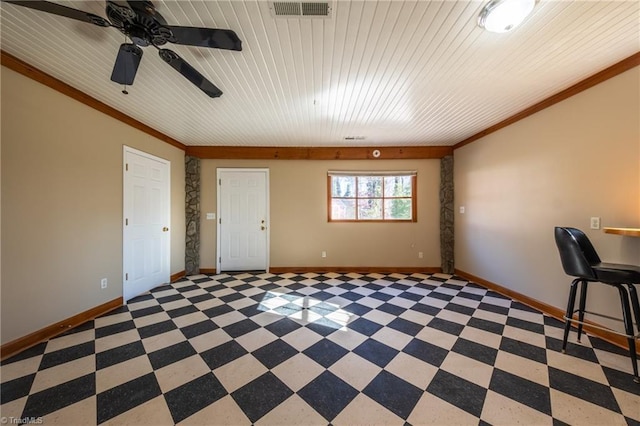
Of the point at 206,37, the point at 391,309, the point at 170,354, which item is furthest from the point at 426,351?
the point at 206,37

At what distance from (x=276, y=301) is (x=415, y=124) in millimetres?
3196

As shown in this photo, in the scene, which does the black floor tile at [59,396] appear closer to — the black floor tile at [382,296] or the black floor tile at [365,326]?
the black floor tile at [365,326]

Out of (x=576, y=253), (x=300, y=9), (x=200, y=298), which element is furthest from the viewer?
(x=200, y=298)

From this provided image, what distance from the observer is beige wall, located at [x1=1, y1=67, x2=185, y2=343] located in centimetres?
190

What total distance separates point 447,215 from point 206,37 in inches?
173

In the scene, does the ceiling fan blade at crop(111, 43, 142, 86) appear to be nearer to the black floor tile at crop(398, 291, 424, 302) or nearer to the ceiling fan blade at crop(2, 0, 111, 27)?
the ceiling fan blade at crop(2, 0, 111, 27)

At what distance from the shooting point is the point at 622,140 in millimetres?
1992

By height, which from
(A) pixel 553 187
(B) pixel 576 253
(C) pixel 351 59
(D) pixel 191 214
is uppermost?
(C) pixel 351 59

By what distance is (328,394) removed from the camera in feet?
4.83

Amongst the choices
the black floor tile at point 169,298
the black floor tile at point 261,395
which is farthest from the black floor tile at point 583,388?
the black floor tile at point 169,298

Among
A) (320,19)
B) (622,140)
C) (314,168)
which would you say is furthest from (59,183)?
(622,140)

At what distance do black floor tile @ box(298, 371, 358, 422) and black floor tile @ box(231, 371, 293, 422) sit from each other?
14cm

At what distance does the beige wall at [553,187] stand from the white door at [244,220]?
12.3 ft

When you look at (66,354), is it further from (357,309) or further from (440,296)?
(440,296)
